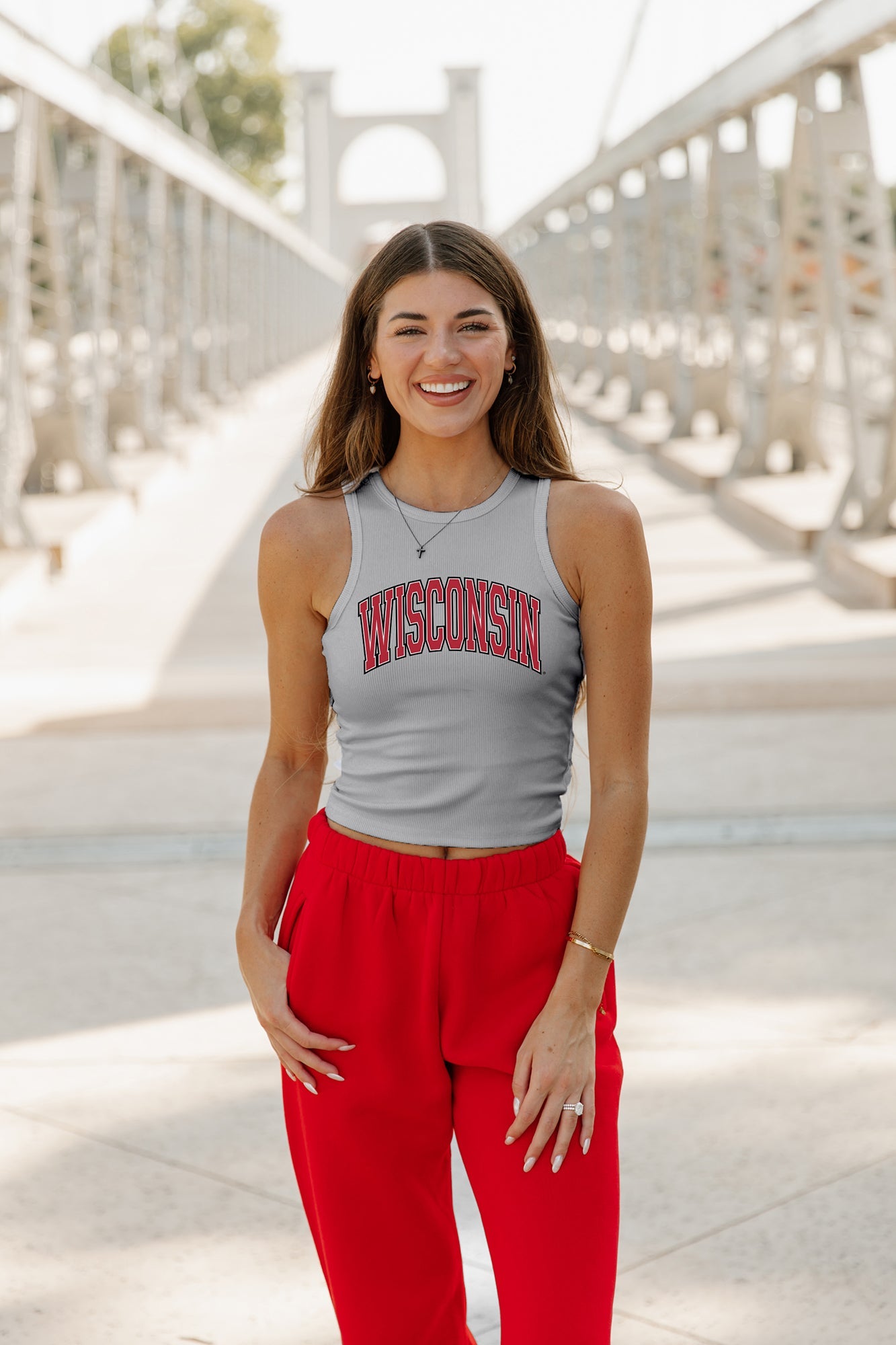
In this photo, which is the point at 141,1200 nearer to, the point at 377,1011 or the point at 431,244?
the point at 377,1011

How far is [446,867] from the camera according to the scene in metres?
1.59

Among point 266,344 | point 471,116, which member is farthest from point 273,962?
point 471,116

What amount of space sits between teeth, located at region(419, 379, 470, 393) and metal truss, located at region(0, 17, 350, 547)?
7657mm

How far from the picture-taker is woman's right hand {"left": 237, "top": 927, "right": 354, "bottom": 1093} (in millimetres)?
1606

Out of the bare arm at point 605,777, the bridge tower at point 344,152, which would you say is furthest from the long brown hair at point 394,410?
the bridge tower at point 344,152

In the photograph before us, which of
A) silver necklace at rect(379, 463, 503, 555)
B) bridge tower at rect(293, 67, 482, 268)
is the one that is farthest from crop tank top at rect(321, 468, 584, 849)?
bridge tower at rect(293, 67, 482, 268)

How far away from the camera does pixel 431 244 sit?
5.37 ft

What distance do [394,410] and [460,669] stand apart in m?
0.34

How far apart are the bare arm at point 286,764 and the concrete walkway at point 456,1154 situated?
0.39 meters

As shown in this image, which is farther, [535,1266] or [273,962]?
[273,962]

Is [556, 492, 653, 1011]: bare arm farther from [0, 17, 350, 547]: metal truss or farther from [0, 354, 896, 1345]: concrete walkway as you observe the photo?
[0, 17, 350, 547]: metal truss

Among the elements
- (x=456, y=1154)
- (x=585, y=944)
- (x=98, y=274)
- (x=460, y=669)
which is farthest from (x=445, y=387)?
(x=98, y=274)

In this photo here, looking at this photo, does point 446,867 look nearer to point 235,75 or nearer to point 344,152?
point 235,75

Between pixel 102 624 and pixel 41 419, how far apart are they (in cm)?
462
